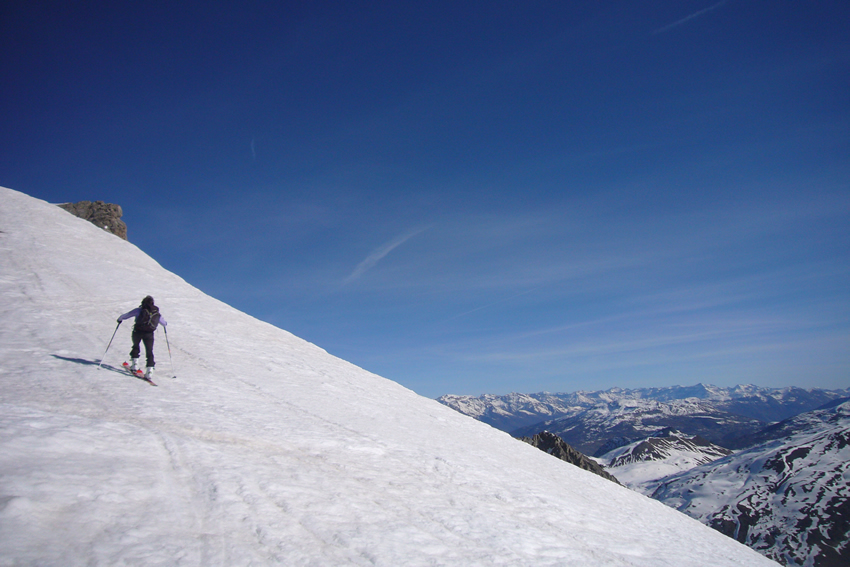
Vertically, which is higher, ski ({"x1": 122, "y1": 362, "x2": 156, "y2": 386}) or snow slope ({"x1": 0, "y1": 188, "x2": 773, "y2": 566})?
ski ({"x1": 122, "y1": 362, "x2": 156, "y2": 386})

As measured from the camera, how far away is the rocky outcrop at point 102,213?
52312 millimetres

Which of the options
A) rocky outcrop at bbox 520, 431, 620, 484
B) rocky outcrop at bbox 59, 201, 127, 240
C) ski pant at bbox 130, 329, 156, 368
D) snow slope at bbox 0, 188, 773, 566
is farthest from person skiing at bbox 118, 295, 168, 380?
rocky outcrop at bbox 520, 431, 620, 484

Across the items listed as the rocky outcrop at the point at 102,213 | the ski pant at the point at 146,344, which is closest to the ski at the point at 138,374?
the ski pant at the point at 146,344

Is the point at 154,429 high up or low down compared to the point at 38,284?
down

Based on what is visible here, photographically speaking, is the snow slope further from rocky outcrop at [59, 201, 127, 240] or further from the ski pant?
rocky outcrop at [59, 201, 127, 240]

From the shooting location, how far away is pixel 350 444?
11.8 m

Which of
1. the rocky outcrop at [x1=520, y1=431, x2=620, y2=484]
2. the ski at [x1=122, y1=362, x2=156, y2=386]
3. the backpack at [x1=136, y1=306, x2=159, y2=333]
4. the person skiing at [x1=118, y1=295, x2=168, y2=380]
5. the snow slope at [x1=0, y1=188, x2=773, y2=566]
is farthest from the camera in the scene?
the rocky outcrop at [x1=520, y1=431, x2=620, y2=484]

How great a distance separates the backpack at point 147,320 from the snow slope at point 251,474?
1.73 meters

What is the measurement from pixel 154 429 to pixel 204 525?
4.22 metres

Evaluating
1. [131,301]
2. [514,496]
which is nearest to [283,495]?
[514,496]

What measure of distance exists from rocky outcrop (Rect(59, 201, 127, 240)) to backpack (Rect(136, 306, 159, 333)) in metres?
47.1

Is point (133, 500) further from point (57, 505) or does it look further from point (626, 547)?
point (626, 547)

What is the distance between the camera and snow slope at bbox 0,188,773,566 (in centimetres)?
606

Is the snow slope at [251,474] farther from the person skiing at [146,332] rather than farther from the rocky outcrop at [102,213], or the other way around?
the rocky outcrop at [102,213]
